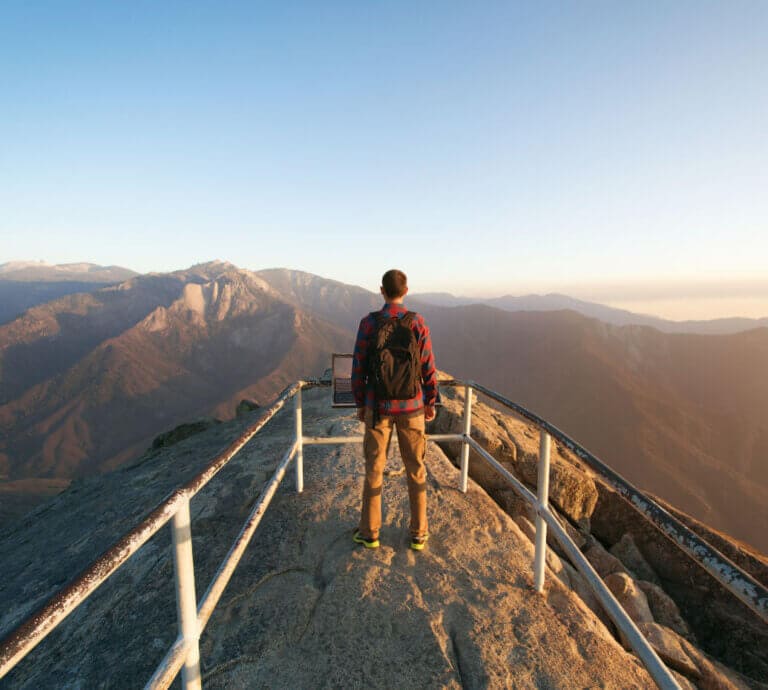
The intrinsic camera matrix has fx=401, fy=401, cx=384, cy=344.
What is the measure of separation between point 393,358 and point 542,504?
1.71 metres

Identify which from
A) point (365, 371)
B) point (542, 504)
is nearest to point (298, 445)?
point (365, 371)

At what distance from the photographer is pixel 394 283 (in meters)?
3.75

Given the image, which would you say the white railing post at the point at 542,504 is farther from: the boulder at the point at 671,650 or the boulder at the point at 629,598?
the boulder at the point at 629,598

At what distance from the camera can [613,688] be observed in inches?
105

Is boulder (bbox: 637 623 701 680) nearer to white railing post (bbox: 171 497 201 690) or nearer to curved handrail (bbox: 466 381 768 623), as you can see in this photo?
curved handrail (bbox: 466 381 768 623)

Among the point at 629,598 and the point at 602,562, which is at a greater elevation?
the point at 629,598

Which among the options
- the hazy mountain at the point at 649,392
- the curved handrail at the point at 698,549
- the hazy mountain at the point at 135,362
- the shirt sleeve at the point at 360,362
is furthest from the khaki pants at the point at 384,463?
the hazy mountain at the point at 135,362

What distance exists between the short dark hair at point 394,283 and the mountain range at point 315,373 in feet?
118

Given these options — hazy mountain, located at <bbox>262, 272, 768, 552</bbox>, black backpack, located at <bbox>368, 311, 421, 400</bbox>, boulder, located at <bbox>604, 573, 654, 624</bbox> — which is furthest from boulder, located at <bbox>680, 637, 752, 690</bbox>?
hazy mountain, located at <bbox>262, 272, 768, 552</bbox>

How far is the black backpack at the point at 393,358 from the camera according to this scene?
11.5 feet

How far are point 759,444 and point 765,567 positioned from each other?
92361 mm

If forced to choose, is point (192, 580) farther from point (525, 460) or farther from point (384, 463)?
point (525, 460)

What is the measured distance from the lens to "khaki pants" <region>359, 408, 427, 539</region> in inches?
147

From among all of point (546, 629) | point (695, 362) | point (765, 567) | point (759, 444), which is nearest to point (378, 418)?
Result: point (546, 629)
